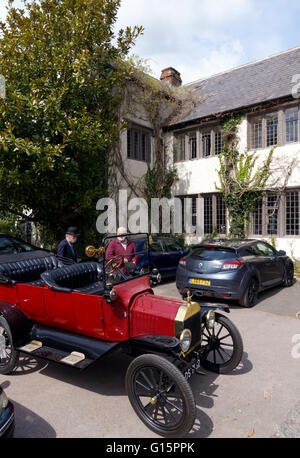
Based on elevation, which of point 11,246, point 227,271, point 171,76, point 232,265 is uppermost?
point 171,76

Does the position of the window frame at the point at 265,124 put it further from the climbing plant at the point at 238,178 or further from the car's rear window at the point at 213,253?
the car's rear window at the point at 213,253

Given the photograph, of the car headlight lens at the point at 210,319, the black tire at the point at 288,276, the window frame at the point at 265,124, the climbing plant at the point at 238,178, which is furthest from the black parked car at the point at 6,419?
the window frame at the point at 265,124

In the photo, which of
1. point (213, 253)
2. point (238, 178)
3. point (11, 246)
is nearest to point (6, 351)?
point (213, 253)

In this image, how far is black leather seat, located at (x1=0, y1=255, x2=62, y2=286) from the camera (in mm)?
5020

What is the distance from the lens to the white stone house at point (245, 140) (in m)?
12.5

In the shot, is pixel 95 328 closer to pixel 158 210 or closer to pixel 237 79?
pixel 158 210

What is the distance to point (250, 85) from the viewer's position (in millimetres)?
14680

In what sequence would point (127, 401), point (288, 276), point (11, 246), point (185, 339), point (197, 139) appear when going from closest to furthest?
point (185, 339)
point (127, 401)
point (288, 276)
point (11, 246)
point (197, 139)

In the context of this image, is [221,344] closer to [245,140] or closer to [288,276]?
[288,276]

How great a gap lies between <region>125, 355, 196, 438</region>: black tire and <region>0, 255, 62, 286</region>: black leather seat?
2.39 m

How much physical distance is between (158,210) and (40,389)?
40.0 feet

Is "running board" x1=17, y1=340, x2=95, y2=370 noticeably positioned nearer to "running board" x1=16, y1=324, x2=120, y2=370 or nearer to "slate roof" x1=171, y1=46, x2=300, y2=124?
"running board" x1=16, y1=324, x2=120, y2=370

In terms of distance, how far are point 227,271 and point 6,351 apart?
4.65 meters

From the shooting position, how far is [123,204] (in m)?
14.1
